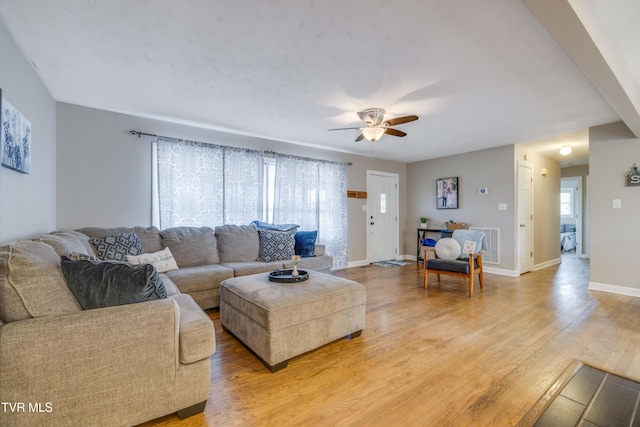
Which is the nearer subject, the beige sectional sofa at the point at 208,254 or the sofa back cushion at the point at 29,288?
the sofa back cushion at the point at 29,288

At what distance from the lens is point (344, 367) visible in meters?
1.97

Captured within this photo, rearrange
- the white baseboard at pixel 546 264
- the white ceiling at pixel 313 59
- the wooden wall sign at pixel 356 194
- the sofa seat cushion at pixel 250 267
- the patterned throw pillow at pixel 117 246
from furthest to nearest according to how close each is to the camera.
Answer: the wooden wall sign at pixel 356 194 → the white baseboard at pixel 546 264 → the sofa seat cushion at pixel 250 267 → the patterned throw pillow at pixel 117 246 → the white ceiling at pixel 313 59

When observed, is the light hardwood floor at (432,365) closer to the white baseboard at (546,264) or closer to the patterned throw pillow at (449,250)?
the patterned throw pillow at (449,250)

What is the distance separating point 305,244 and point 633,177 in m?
4.33

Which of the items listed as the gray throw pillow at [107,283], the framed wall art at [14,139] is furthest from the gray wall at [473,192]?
the framed wall art at [14,139]

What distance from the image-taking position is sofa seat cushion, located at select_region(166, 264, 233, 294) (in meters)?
2.87

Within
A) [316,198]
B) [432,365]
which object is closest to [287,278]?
[432,365]

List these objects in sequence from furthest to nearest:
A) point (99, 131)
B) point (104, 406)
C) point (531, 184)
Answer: point (531, 184), point (99, 131), point (104, 406)

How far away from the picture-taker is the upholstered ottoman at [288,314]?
1.93 m

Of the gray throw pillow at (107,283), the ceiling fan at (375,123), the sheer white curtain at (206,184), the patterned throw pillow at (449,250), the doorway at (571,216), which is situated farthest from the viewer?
the doorway at (571,216)

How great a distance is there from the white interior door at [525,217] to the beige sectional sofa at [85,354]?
536 cm

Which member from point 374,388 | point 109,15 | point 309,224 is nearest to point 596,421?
point 374,388

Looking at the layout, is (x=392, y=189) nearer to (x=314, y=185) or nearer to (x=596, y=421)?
(x=314, y=185)

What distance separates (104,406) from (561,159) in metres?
8.06
